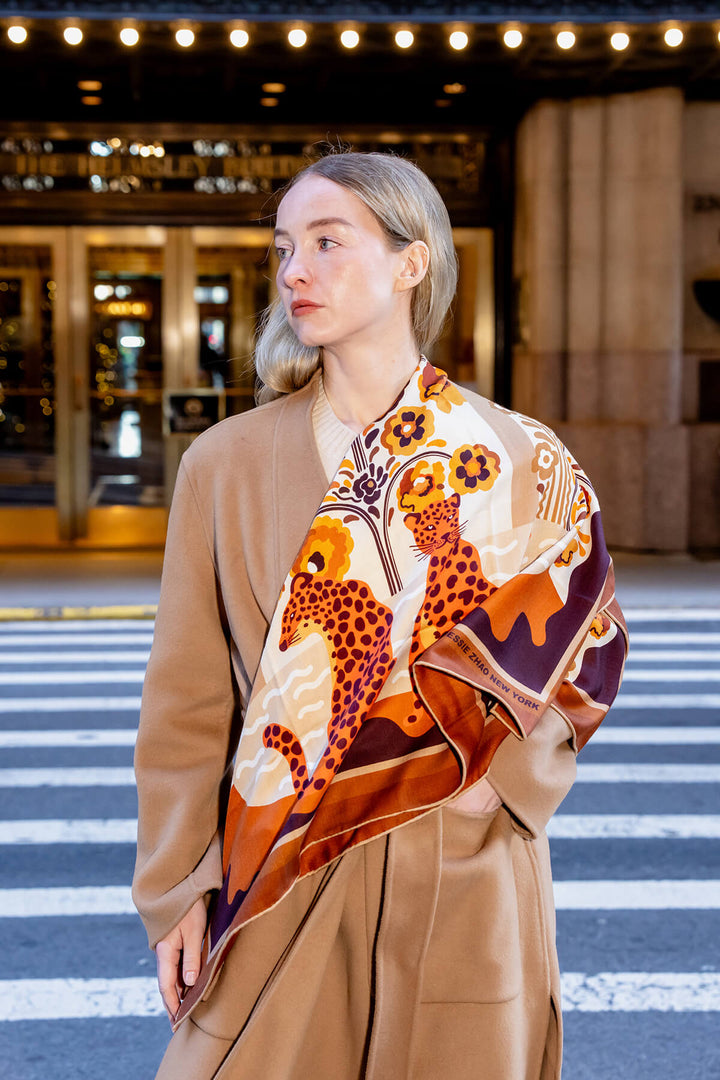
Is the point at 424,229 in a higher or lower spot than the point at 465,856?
higher

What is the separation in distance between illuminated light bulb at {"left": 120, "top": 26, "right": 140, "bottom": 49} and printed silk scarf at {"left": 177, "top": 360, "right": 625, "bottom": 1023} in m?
11.9

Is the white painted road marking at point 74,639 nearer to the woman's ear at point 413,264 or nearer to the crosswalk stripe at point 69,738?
the crosswalk stripe at point 69,738

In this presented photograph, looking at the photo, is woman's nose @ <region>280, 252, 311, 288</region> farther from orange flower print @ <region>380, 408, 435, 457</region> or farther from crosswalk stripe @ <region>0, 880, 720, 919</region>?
crosswalk stripe @ <region>0, 880, 720, 919</region>

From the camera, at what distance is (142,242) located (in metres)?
16.3

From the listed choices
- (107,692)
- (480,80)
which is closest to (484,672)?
(107,692)

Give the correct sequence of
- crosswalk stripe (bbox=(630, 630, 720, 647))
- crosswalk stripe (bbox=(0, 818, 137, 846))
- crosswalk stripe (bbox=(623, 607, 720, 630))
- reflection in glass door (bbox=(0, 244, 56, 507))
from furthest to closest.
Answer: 1. reflection in glass door (bbox=(0, 244, 56, 507))
2. crosswalk stripe (bbox=(623, 607, 720, 630))
3. crosswalk stripe (bbox=(630, 630, 720, 647))
4. crosswalk stripe (bbox=(0, 818, 137, 846))

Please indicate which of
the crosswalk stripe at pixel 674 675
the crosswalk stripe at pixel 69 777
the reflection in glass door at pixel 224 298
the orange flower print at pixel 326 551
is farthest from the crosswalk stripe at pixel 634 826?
the reflection in glass door at pixel 224 298

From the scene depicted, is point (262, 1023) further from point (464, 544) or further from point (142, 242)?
point (142, 242)

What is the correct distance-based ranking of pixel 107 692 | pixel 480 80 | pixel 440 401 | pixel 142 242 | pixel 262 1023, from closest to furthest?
pixel 262 1023, pixel 440 401, pixel 107 692, pixel 480 80, pixel 142 242

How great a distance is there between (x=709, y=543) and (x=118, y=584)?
6537 millimetres

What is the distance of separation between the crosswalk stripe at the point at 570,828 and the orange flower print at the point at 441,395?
4.17 meters

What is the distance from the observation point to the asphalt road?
173 inches

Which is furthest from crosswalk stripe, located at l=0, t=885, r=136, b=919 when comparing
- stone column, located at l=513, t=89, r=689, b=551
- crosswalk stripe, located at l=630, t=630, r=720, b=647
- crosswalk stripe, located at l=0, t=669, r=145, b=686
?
stone column, located at l=513, t=89, r=689, b=551

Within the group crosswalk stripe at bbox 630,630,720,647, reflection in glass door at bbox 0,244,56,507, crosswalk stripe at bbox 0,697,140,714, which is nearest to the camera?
crosswalk stripe at bbox 0,697,140,714
